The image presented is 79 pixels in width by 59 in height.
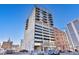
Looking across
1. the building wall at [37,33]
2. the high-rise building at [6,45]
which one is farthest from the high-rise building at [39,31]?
the high-rise building at [6,45]

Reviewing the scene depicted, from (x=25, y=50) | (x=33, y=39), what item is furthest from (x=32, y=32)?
(x=25, y=50)

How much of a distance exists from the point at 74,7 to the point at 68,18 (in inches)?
8.2

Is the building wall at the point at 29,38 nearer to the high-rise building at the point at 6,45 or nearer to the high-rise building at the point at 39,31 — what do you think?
the high-rise building at the point at 39,31

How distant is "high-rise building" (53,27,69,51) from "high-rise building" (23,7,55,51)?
7 cm

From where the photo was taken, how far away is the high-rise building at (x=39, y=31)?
316 centimetres

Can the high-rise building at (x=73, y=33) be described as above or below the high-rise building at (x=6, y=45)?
above

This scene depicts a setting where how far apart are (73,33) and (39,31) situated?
1.90ft

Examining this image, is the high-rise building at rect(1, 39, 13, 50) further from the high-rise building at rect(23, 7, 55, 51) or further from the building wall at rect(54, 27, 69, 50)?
the building wall at rect(54, 27, 69, 50)

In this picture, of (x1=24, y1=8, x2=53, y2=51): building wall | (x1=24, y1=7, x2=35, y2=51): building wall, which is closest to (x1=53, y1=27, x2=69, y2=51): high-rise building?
(x1=24, y1=8, x2=53, y2=51): building wall

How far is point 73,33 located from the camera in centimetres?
321

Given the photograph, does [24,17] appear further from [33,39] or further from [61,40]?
[61,40]

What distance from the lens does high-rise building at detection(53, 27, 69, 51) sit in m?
3.16

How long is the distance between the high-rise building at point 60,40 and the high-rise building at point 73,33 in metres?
0.08

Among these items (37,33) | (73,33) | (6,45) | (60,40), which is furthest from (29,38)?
(73,33)
